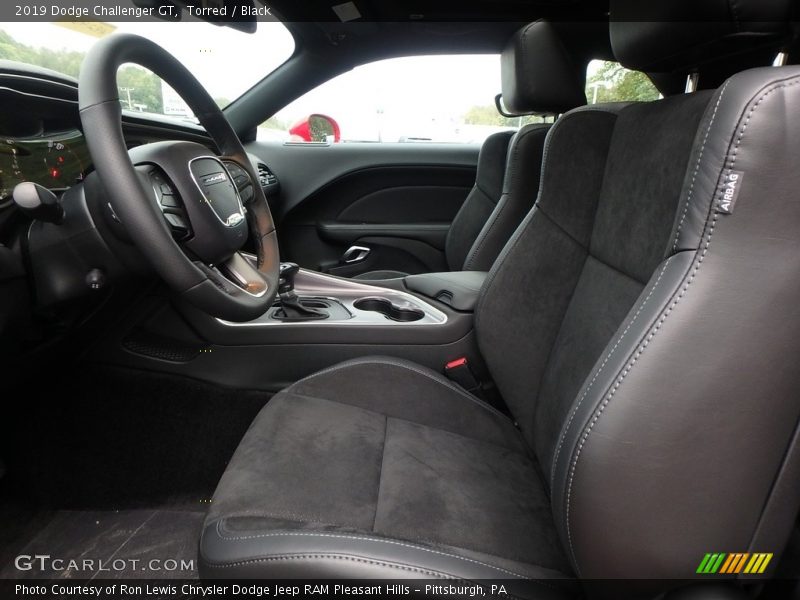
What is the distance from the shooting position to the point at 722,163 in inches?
21.8

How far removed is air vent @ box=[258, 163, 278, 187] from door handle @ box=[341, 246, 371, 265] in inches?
18.9

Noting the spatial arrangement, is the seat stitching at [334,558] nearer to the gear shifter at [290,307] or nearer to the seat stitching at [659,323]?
the seat stitching at [659,323]

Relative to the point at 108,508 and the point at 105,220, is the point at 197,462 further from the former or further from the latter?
the point at 105,220

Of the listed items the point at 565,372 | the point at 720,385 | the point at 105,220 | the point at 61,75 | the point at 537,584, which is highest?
the point at 61,75

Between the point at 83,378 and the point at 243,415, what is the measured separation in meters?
0.35

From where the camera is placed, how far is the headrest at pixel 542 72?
5.38 feet

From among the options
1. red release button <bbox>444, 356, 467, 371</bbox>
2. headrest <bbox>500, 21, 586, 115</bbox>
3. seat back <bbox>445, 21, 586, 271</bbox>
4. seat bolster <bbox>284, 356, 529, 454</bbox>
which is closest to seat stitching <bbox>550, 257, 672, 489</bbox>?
seat bolster <bbox>284, 356, 529, 454</bbox>

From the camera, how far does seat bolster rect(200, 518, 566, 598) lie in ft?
2.17

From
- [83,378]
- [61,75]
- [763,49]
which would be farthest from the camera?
[83,378]

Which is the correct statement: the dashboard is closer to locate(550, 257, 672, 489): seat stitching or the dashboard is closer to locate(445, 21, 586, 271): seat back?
locate(550, 257, 672, 489): seat stitching

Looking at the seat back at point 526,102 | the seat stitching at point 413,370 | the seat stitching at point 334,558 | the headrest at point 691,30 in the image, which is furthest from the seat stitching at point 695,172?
the seat back at point 526,102

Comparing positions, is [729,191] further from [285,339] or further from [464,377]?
[285,339]

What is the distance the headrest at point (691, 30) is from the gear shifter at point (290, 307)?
84 centimetres

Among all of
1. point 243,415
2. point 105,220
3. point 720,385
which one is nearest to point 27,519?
point 243,415
